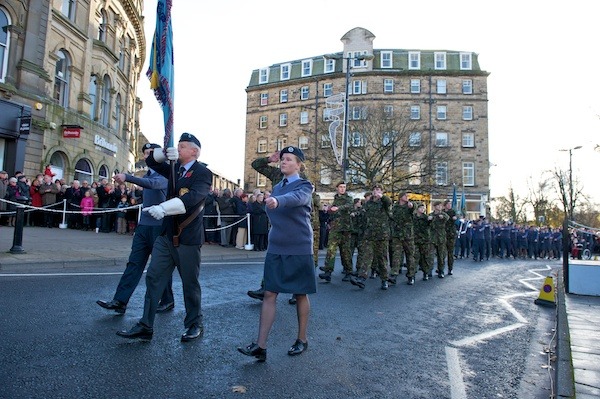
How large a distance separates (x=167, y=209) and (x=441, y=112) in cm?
4738

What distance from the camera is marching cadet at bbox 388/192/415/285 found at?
10148mm

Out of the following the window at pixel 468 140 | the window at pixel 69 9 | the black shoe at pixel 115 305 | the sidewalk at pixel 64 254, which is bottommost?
the black shoe at pixel 115 305

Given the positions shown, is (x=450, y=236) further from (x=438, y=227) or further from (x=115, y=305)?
(x=115, y=305)

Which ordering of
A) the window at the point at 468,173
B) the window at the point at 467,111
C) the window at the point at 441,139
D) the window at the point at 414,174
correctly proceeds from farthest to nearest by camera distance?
the window at the point at 467,111
the window at the point at 441,139
the window at the point at 468,173
the window at the point at 414,174

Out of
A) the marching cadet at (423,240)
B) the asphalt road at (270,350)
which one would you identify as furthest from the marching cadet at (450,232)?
the asphalt road at (270,350)

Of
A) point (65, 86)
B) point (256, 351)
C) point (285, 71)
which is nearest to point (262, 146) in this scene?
point (285, 71)

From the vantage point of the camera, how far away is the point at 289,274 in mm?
4047

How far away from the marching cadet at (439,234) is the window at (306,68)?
43.5 meters

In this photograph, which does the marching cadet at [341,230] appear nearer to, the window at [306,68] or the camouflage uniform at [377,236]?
the camouflage uniform at [377,236]

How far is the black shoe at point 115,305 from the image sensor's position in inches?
202

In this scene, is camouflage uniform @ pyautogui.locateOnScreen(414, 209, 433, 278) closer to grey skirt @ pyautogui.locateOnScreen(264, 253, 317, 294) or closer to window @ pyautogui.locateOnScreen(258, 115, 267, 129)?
grey skirt @ pyautogui.locateOnScreen(264, 253, 317, 294)

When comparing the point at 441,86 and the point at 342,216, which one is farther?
the point at 441,86

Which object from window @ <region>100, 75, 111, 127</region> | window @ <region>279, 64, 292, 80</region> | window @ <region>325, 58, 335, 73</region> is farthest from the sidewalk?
window @ <region>279, 64, 292, 80</region>

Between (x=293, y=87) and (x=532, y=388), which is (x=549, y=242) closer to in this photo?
(x=532, y=388)
